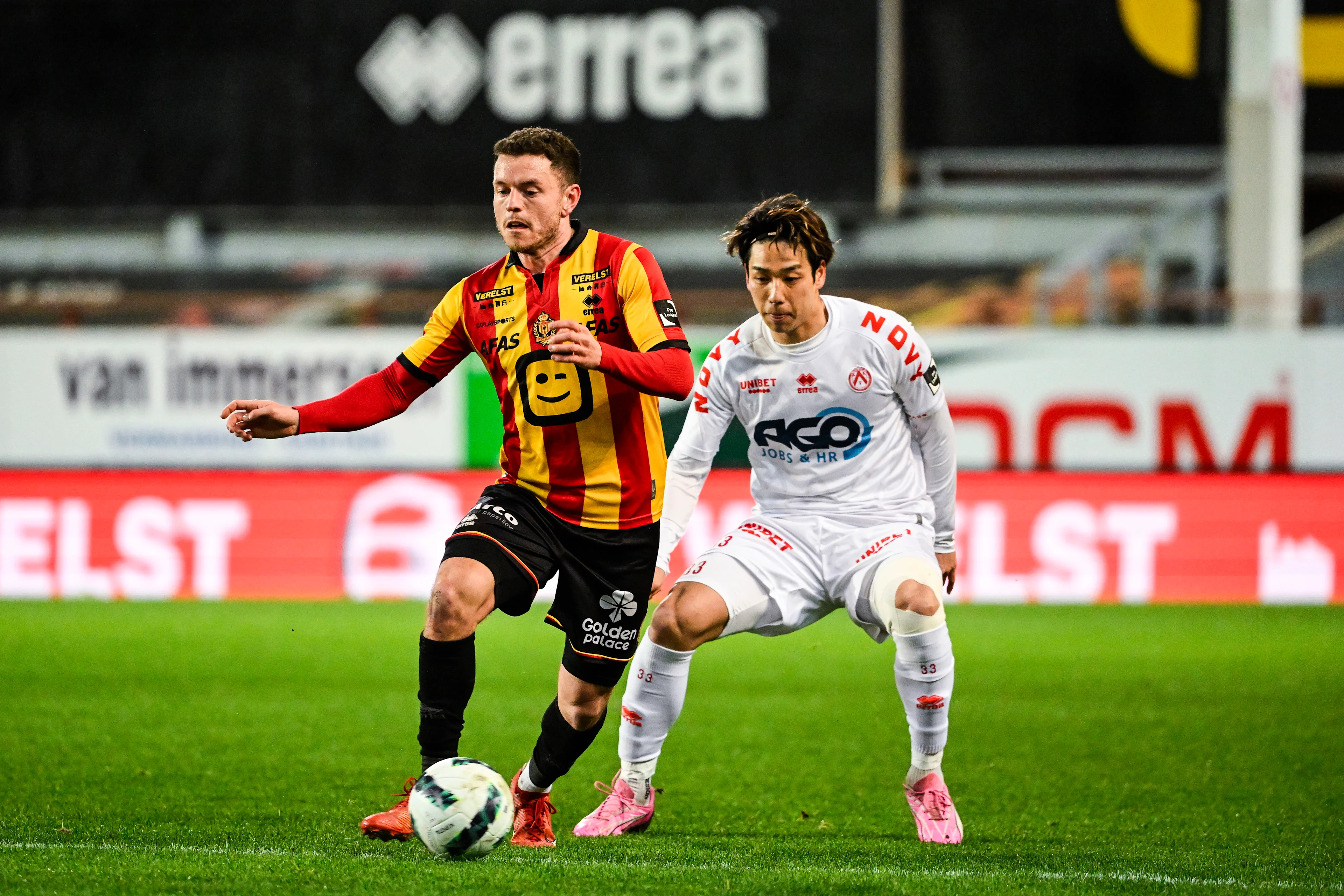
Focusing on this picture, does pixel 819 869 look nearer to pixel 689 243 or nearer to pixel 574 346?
pixel 574 346

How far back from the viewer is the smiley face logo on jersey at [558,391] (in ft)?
14.2

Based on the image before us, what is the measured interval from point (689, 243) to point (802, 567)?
1394cm

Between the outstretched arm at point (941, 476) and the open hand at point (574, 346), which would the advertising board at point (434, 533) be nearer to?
the outstretched arm at point (941, 476)

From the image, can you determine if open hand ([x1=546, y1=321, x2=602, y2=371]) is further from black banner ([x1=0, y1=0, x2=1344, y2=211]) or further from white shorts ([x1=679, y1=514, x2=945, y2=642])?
black banner ([x1=0, y1=0, x2=1344, y2=211])

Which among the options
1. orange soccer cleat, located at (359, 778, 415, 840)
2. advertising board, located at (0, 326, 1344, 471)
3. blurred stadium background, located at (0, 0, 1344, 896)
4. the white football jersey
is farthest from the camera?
advertising board, located at (0, 326, 1344, 471)

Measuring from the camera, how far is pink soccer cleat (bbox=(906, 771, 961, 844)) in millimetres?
4480

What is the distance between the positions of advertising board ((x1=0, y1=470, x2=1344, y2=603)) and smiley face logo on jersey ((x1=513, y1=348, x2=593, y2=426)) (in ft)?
25.3

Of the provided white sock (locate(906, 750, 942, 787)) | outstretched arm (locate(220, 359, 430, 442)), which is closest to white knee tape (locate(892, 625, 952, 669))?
white sock (locate(906, 750, 942, 787))

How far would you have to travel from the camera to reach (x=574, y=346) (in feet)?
12.4

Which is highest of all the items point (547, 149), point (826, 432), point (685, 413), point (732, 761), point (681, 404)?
point (547, 149)

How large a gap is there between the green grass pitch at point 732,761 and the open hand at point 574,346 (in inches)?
50.2

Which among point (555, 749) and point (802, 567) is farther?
point (802, 567)

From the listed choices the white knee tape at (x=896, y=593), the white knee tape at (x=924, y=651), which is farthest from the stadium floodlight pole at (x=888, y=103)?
the white knee tape at (x=924, y=651)

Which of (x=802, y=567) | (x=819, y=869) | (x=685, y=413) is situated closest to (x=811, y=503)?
(x=802, y=567)
